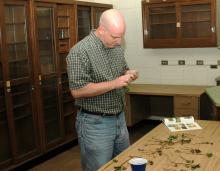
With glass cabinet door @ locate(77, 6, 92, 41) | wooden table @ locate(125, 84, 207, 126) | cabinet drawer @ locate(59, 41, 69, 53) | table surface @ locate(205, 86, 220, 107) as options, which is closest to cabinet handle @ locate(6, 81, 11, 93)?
cabinet drawer @ locate(59, 41, 69, 53)

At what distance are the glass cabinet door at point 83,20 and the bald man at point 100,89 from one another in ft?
8.51

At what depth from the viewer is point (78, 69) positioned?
217cm

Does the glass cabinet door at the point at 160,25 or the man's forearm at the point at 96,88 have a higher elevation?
the glass cabinet door at the point at 160,25

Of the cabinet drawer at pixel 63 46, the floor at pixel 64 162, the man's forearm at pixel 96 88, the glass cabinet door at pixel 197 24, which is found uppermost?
the glass cabinet door at pixel 197 24

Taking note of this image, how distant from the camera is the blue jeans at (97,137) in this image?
226cm

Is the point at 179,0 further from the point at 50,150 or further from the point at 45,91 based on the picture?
the point at 50,150

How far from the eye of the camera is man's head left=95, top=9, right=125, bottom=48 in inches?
85.2

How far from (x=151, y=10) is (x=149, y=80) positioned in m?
1.19

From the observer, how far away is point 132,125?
526 cm

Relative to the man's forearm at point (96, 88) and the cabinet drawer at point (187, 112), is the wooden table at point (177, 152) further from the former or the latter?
the cabinet drawer at point (187, 112)

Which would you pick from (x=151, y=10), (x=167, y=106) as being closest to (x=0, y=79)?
(x=151, y=10)

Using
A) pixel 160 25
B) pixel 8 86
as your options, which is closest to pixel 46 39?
pixel 8 86

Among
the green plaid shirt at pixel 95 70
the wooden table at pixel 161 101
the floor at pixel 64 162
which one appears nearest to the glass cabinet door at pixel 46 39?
the floor at pixel 64 162

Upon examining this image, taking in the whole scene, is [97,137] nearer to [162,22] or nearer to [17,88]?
[17,88]
